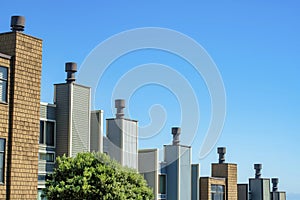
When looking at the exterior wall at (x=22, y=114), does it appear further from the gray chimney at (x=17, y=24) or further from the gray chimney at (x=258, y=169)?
the gray chimney at (x=258, y=169)

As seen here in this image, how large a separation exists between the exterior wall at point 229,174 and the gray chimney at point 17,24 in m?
25.3

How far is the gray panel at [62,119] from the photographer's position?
27734 millimetres

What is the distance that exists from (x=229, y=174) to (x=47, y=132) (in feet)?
68.6

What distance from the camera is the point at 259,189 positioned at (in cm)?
4872

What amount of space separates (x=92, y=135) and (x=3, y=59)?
8403 millimetres

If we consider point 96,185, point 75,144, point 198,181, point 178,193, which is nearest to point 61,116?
point 75,144

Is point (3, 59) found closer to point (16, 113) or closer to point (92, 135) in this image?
point (16, 113)

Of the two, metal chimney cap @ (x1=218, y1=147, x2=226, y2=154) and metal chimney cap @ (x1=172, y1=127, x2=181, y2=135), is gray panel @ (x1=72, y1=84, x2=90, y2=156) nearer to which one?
metal chimney cap @ (x1=172, y1=127, x2=181, y2=135)

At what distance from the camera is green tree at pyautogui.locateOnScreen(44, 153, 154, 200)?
24672 mm

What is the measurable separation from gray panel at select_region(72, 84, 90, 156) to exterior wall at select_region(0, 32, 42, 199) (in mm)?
4826

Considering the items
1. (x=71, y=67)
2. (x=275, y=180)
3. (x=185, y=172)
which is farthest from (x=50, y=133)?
(x=275, y=180)

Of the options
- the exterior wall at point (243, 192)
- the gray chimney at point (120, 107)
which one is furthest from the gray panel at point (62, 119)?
the exterior wall at point (243, 192)

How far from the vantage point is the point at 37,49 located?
23.7 meters

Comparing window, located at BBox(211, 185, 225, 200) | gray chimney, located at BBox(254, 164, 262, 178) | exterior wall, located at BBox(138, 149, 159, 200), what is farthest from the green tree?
gray chimney, located at BBox(254, 164, 262, 178)
